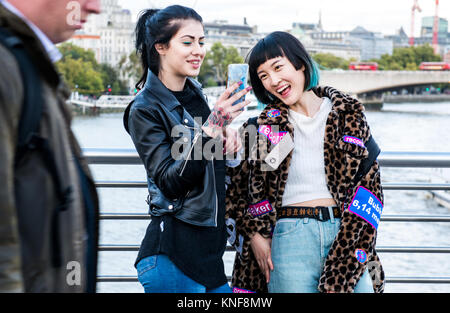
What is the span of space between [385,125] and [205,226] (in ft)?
92.8

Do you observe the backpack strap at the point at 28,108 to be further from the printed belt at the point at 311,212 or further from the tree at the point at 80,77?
the tree at the point at 80,77

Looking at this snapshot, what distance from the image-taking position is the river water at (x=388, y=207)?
10086mm

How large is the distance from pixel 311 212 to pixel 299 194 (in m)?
Answer: 0.07

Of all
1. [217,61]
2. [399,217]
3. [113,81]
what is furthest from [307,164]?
[217,61]

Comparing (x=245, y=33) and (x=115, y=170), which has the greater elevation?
(x=245, y=33)

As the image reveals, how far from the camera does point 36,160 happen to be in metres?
0.83

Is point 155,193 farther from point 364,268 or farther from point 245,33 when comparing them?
point 245,33

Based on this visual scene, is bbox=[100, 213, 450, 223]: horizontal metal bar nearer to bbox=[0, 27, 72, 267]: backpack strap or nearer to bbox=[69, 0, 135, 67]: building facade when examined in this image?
bbox=[0, 27, 72, 267]: backpack strap

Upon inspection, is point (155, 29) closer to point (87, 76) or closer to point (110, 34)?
point (87, 76)

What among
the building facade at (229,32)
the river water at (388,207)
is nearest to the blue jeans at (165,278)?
the river water at (388,207)

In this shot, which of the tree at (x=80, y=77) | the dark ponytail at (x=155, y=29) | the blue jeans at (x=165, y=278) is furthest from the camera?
the tree at (x=80, y=77)

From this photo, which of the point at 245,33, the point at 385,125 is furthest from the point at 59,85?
the point at 245,33

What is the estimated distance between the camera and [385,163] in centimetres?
247
